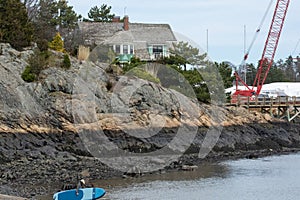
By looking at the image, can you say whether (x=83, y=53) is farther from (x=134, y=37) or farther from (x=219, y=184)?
(x=219, y=184)

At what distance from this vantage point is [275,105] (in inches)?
2383

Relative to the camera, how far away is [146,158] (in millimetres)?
39219

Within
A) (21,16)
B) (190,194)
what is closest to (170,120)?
(21,16)

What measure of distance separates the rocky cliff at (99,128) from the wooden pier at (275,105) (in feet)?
16.5

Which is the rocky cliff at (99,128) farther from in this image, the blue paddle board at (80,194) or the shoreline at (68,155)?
the blue paddle board at (80,194)

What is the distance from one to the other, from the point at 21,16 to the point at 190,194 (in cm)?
2324

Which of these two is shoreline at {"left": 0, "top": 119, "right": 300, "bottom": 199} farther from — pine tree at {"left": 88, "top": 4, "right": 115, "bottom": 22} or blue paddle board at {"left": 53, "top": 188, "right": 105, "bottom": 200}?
pine tree at {"left": 88, "top": 4, "right": 115, "bottom": 22}

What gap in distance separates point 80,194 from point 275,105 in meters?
38.5

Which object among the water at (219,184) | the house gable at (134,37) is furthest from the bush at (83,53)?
the water at (219,184)

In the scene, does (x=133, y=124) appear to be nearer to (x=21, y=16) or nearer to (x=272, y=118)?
(x=21, y=16)

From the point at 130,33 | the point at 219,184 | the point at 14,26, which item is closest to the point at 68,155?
the point at 219,184

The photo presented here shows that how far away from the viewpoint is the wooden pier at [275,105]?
5919 cm

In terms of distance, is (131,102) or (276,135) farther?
(276,135)

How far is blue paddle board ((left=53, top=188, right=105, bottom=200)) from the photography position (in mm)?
24688
